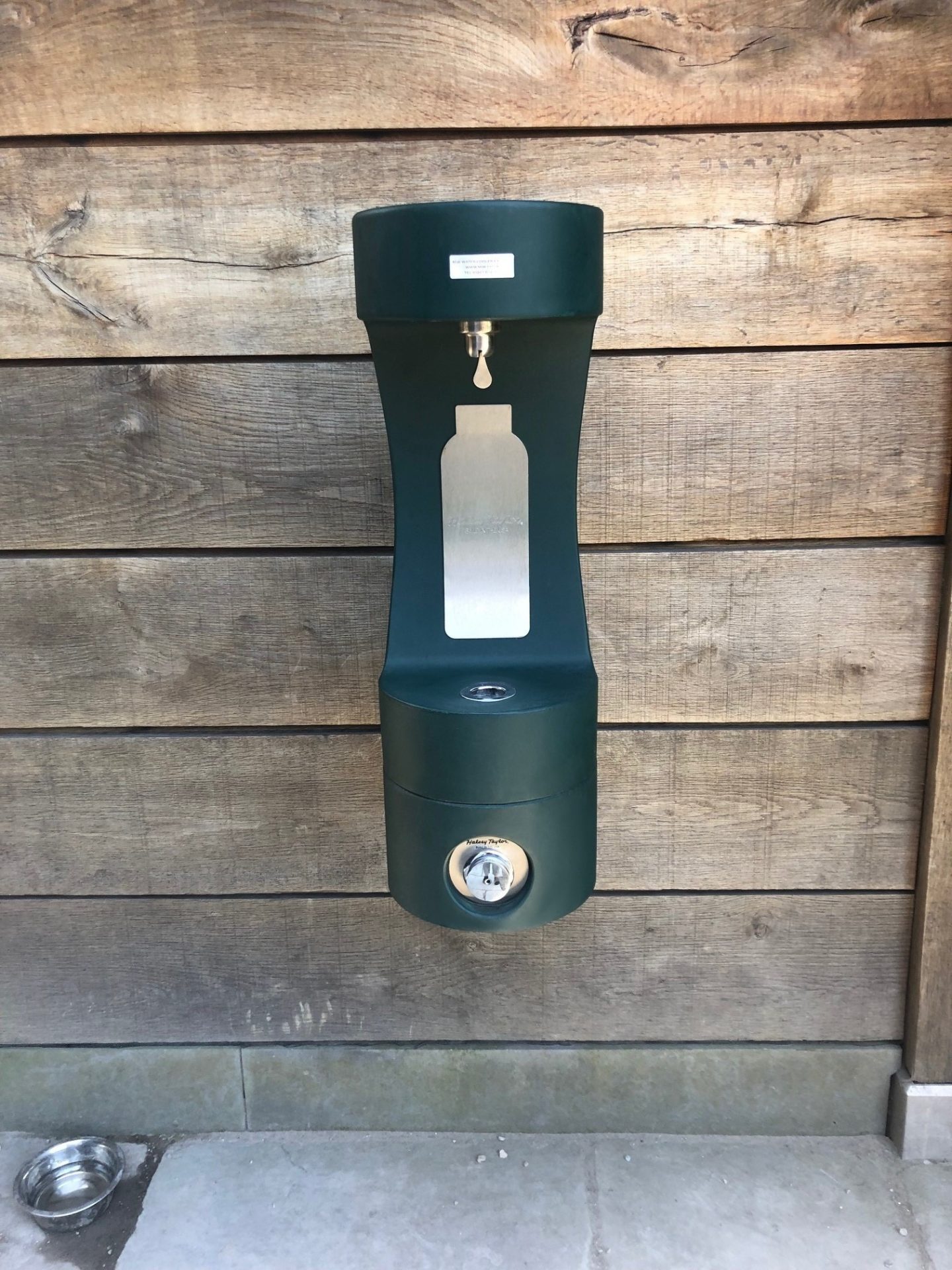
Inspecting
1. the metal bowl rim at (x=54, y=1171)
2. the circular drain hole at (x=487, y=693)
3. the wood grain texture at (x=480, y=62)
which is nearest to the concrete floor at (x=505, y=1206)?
the metal bowl rim at (x=54, y=1171)

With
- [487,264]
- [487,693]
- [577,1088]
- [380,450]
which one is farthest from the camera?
[577,1088]

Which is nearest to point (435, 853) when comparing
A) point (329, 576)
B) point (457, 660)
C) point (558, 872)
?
point (558, 872)

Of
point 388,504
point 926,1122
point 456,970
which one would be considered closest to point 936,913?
point 926,1122

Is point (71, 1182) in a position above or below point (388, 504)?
below

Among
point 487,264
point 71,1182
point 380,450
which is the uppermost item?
point 487,264

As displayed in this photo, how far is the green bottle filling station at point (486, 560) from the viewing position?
1.03 meters

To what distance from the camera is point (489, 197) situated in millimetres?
1384

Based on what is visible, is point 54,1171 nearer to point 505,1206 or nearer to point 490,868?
point 505,1206

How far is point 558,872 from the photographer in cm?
121

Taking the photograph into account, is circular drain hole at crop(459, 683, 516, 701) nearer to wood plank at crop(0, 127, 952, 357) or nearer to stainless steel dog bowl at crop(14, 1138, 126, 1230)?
wood plank at crop(0, 127, 952, 357)

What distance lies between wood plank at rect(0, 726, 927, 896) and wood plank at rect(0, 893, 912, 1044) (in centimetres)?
5

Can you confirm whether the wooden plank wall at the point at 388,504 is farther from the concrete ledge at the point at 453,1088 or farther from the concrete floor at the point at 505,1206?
the concrete floor at the point at 505,1206

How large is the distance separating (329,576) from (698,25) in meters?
0.89

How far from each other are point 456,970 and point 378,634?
0.58m
